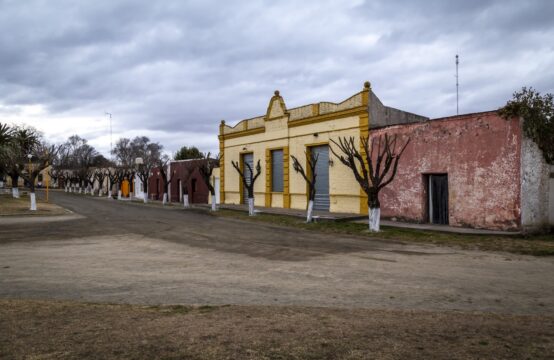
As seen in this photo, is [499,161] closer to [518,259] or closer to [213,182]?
[518,259]

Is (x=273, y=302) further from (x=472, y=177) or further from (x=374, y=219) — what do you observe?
(x=472, y=177)

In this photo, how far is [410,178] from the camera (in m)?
17.9

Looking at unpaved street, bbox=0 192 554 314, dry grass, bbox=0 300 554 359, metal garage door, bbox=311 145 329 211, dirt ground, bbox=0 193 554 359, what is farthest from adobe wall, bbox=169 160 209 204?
dry grass, bbox=0 300 554 359

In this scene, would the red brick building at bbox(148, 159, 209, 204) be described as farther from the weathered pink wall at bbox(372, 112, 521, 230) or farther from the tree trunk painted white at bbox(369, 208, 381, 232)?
the tree trunk painted white at bbox(369, 208, 381, 232)

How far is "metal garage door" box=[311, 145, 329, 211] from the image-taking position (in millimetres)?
23031

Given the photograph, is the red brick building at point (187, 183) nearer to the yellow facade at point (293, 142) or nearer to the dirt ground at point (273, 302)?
the yellow facade at point (293, 142)

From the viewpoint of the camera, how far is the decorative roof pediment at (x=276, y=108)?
2602cm

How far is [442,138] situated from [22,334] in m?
16.0

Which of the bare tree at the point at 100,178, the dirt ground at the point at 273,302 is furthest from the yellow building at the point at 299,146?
the bare tree at the point at 100,178

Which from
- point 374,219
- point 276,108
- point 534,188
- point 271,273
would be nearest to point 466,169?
point 534,188

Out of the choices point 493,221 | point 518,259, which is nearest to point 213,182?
point 493,221

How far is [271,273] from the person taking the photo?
8.10 m

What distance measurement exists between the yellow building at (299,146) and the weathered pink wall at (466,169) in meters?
2.59

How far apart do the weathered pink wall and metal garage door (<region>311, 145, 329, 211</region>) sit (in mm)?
4843
